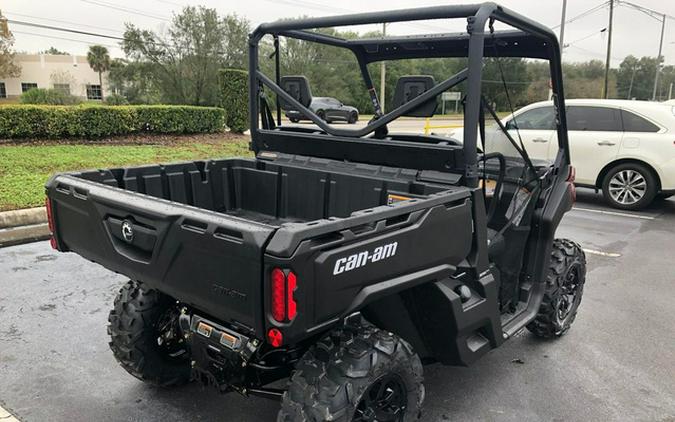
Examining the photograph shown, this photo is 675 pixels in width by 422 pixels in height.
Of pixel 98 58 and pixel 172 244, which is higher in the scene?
pixel 98 58

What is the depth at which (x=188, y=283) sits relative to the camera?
2117 mm

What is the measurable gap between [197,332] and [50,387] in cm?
140

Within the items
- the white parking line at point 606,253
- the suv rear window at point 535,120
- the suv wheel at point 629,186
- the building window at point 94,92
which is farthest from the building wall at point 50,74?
the suv rear window at point 535,120

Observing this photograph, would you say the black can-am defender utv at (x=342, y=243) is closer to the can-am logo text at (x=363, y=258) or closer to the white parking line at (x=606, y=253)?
the can-am logo text at (x=363, y=258)

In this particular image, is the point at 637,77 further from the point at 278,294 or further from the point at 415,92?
the point at 278,294

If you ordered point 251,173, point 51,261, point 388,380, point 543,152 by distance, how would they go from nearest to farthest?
point 388,380 → point 251,173 → point 543,152 → point 51,261

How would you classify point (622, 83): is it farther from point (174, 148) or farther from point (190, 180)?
point (190, 180)

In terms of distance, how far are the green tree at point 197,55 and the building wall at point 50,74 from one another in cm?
2896

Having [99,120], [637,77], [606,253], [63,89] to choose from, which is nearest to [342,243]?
[606,253]

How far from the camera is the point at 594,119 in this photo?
28.7 feet

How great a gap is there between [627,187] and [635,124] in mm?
1015

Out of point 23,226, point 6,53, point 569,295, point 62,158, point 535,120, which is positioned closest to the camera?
point 569,295

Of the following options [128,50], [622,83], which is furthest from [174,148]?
[622,83]

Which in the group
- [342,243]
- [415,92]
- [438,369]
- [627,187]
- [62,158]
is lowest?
[438,369]
